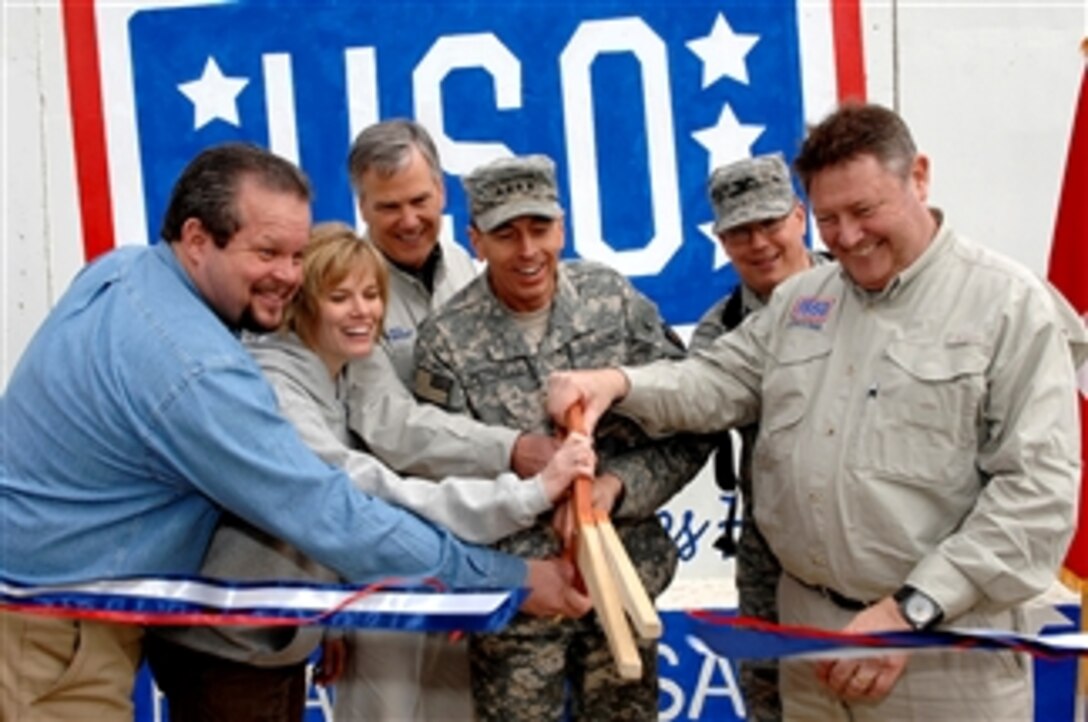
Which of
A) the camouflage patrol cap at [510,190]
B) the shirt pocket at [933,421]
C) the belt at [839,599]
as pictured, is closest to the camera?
the shirt pocket at [933,421]

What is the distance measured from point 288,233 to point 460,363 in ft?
1.86

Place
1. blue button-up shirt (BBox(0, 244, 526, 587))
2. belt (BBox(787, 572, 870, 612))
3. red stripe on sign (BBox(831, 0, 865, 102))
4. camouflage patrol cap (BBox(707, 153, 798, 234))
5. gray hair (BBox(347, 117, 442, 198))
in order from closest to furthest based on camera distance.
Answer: blue button-up shirt (BBox(0, 244, 526, 587)), belt (BBox(787, 572, 870, 612)), camouflage patrol cap (BBox(707, 153, 798, 234)), gray hair (BBox(347, 117, 442, 198)), red stripe on sign (BBox(831, 0, 865, 102))

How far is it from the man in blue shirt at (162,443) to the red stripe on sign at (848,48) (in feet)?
7.43

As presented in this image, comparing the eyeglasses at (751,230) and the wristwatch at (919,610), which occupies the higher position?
the eyeglasses at (751,230)

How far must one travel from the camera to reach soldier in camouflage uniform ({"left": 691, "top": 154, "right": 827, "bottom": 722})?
10.1 ft

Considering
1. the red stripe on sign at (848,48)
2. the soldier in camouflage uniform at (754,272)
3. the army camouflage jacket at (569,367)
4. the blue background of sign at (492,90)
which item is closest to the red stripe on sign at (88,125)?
the blue background of sign at (492,90)

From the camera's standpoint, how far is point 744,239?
3.11 metres

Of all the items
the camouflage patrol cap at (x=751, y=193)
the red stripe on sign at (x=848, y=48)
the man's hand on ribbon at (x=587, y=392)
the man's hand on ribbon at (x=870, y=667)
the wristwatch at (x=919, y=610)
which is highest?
the red stripe on sign at (x=848, y=48)

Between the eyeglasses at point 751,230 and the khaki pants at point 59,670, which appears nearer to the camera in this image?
the khaki pants at point 59,670

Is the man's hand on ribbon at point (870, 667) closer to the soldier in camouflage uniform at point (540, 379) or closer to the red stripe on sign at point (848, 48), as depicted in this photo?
the soldier in camouflage uniform at point (540, 379)

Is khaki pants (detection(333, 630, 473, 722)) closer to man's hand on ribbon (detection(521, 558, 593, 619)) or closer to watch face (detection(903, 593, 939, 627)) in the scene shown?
man's hand on ribbon (detection(521, 558, 593, 619))

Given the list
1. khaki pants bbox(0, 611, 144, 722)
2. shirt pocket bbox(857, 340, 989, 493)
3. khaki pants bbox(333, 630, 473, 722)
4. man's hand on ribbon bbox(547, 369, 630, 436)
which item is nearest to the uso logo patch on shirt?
shirt pocket bbox(857, 340, 989, 493)

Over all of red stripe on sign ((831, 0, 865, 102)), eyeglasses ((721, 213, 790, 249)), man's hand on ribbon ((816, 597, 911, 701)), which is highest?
red stripe on sign ((831, 0, 865, 102))

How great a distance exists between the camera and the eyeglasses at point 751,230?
3.08 meters
